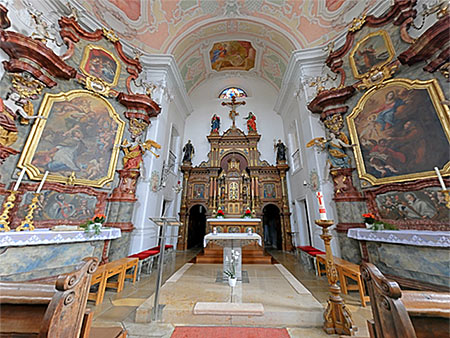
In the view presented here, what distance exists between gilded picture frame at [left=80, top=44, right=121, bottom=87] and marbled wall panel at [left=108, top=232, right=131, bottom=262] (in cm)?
532

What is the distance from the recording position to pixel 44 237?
3.42m

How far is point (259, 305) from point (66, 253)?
14.0 ft

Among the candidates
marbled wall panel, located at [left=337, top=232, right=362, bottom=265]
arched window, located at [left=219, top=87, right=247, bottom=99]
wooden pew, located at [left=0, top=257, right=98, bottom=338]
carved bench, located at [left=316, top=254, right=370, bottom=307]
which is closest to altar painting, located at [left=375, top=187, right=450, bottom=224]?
marbled wall panel, located at [left=337, top=232, right=362, bottom=265]

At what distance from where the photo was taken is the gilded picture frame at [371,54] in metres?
5.04

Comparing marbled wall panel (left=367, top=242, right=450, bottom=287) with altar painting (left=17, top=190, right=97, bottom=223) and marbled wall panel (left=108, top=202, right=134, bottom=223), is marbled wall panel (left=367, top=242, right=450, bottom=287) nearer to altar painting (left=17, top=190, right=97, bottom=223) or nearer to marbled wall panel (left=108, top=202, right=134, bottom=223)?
marbled wall panel (left=108, top=202, right=134, bottom=223)

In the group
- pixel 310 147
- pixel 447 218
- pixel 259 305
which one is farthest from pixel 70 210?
pixel 447 218

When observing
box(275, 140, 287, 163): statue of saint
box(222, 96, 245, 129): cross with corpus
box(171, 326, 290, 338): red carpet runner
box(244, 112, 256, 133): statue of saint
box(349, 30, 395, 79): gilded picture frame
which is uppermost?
box(222, 96, 245, 129): cross with corpus

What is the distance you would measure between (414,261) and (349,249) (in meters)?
1.35

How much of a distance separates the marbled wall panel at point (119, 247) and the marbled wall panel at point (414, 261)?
6769 millimetres

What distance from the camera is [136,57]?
6.93 metres

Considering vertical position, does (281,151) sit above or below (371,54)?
below

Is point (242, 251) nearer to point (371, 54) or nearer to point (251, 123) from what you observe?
Result: point (251, 123)

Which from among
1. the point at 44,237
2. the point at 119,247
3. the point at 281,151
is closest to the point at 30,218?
the point at 44,237

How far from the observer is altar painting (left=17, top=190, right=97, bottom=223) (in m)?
4.04
